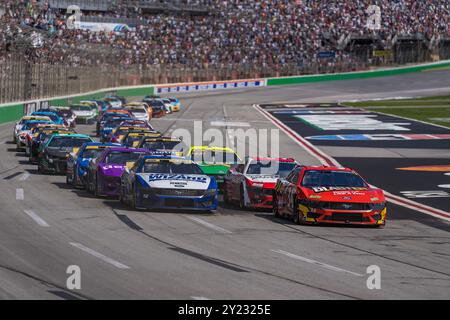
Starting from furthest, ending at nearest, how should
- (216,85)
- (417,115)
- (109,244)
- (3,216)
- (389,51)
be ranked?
1. (389,51)
2. (216,85)
3. (417,115)
4. (3,216)
5. (109,244)

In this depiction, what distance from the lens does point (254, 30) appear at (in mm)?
100375

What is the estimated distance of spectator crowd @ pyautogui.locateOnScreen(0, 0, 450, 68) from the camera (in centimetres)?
9162

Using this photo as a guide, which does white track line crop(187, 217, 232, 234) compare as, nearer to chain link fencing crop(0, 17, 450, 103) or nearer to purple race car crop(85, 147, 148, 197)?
purple race car crop(85, 147, 148, 197)

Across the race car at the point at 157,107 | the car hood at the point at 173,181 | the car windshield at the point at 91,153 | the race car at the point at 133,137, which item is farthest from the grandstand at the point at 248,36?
the car hood at the point at 173,181

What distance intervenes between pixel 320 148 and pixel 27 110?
912 inches

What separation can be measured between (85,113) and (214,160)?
32349 mm

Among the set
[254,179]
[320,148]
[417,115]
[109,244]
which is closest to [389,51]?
[417,115]

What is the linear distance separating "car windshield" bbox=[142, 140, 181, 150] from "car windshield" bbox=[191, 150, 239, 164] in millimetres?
2271

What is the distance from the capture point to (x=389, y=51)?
111250mm

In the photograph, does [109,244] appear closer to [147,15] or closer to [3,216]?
[3,216]

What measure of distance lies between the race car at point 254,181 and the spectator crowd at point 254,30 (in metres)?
56.9

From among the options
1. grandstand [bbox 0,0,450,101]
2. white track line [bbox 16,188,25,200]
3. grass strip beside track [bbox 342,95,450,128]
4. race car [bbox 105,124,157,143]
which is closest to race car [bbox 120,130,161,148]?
race car [bbox 105,124,157,143]

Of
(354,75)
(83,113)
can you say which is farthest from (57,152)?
(354,75)

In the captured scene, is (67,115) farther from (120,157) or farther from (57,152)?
(120,157)
